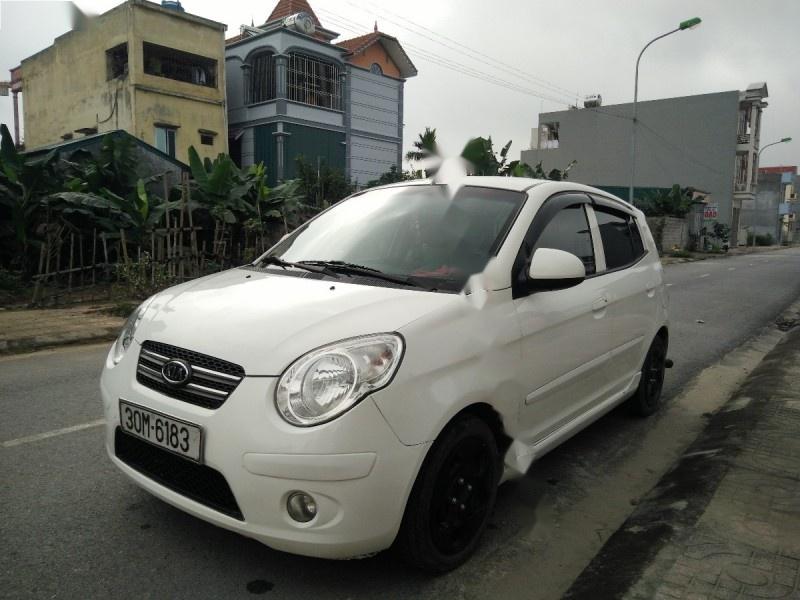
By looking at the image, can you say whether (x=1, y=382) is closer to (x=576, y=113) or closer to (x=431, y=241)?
(x=431, y=241)

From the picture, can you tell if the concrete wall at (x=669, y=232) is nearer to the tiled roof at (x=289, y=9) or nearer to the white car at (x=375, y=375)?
the tiled roof at (x=289, y=9)

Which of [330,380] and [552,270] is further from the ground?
[552,270]

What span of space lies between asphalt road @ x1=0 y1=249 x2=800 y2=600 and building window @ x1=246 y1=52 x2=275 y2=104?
20716 mm

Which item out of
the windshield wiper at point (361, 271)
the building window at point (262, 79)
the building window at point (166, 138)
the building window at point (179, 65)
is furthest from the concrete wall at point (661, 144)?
the windshield wiper at point (361, 271)

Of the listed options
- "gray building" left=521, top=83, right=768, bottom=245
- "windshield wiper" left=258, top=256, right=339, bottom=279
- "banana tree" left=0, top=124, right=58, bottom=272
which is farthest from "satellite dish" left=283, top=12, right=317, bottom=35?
"gray building" left=521, top=83, right=768, bottom=245

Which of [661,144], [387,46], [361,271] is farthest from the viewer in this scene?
[661,144]

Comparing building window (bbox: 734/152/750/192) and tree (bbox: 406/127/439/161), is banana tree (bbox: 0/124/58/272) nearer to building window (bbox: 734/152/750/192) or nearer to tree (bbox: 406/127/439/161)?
tree (bbox: 406/127/439/161)

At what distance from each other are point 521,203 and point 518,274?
0.50 metres

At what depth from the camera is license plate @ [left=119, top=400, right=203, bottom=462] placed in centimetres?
231

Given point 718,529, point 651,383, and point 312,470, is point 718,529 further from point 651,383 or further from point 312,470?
point 651,383

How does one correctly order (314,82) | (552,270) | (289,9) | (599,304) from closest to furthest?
(552,270) → (599,304) → (314,82) → (289,9)

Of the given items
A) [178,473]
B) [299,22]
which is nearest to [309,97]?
[299,22]

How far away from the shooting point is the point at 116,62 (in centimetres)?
2127

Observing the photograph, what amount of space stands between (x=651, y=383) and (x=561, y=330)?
205 cm
